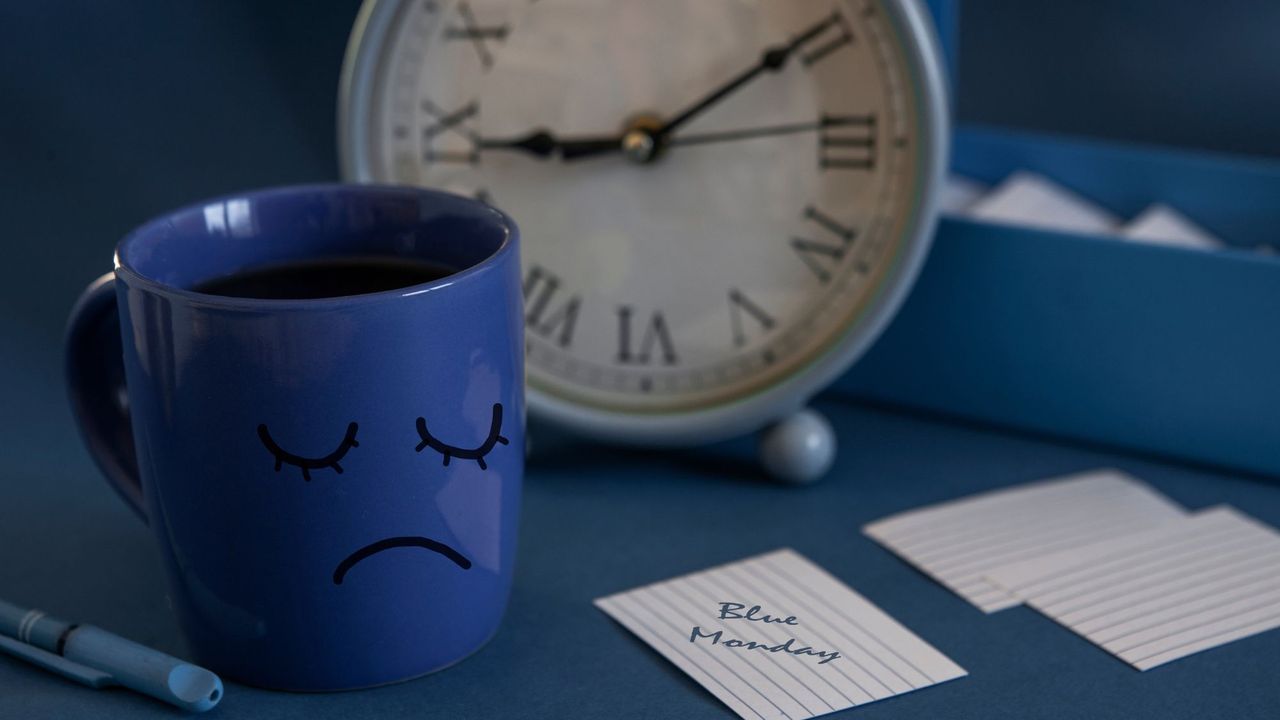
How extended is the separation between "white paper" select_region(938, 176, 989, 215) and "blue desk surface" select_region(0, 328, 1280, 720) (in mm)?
158

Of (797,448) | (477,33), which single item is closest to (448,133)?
(477,33)

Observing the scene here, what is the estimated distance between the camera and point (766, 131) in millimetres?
842

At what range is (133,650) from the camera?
67 centimetres

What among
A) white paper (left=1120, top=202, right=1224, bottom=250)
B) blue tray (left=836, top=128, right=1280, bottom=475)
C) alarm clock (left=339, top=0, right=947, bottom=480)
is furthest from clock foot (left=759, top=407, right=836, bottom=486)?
white paper (left=1120, top=202, right=1224, bottom=250)

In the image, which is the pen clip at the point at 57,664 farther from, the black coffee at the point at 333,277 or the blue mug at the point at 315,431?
the black coffee at the point at 333,277

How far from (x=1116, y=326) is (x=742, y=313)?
235 millimetres

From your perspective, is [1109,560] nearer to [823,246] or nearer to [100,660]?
[823,246]

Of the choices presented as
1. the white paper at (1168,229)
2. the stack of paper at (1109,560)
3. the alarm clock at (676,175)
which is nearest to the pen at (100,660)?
the alarm clock at (676,175)

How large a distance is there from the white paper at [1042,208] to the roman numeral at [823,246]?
0.54 feet

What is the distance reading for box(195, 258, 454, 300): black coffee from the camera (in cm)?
70

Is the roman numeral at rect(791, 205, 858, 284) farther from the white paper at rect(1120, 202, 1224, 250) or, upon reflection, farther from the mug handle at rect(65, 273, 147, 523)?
the mug handle at rect(65, 273, 147, 523)

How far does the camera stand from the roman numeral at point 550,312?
0.88 m

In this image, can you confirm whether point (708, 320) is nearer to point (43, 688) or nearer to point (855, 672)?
point (855, 672)

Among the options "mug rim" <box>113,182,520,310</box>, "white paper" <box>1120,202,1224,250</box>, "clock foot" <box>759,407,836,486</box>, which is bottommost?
"clock foot" <box>759,407,836,486</box>
